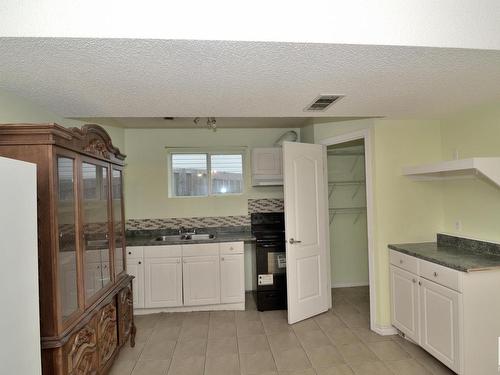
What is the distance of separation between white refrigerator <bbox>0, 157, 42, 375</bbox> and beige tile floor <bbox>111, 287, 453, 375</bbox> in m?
1.34

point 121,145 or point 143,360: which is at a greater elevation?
point 121,145

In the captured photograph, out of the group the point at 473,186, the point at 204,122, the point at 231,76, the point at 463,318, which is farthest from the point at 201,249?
the point at 473,186

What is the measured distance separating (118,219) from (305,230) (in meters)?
1.92

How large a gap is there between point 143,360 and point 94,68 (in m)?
2.37

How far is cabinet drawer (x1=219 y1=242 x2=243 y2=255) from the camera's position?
3324 millimetres

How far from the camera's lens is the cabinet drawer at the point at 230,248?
332 centimetres

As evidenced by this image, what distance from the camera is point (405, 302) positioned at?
2451 millimetres

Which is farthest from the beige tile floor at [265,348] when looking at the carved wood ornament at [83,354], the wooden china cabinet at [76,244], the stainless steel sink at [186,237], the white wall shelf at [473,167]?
the white wall shelf at [473,167]

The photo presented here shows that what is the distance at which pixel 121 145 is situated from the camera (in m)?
3.69

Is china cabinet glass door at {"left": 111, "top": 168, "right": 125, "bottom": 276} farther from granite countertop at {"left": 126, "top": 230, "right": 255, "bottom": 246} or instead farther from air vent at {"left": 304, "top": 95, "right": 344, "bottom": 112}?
air vent at {"left": 304, "top": 95, "right": 344, "bottom": 112}

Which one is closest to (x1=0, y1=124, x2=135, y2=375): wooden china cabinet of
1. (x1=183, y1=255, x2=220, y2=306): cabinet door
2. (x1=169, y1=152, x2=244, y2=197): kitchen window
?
(x1=183, y1=255, x2=220, y2=306): cabinet door

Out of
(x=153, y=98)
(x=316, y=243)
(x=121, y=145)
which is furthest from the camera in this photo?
(x=121, y=145)

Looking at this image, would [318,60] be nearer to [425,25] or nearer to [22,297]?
[425,25]

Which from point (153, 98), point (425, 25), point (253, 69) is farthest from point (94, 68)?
point (425, 25)
